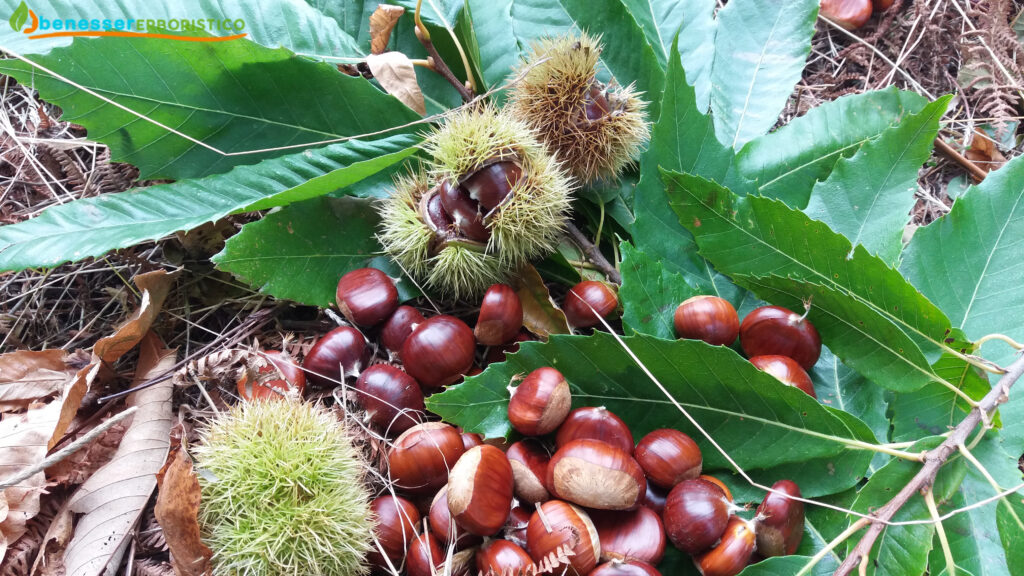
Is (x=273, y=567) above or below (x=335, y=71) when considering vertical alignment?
below

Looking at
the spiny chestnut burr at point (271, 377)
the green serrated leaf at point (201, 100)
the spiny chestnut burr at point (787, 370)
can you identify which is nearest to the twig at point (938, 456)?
the spiny chestnut burr at point (787, 370)

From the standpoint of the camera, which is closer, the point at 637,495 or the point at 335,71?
the point at 637,495

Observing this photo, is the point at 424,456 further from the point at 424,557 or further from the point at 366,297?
the point at 366,297

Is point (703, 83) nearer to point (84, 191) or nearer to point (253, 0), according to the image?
point (253, 0)

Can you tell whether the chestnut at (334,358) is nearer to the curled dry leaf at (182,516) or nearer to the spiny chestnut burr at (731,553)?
the curled dry leaf at (182,516)

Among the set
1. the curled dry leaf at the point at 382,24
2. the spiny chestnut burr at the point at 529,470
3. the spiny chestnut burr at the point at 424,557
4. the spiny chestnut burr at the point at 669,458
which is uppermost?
the curled dry leaf at the point at 382,24

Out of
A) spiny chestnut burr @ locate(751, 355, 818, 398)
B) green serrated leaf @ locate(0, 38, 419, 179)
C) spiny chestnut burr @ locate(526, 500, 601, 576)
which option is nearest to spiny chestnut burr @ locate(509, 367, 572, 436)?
spiny chestnut burr @ locate(526, 500, 601, 576)

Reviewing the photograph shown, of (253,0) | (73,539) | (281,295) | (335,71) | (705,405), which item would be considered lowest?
(73,539)

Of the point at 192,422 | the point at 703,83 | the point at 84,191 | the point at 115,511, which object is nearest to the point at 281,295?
the point at 192,422
